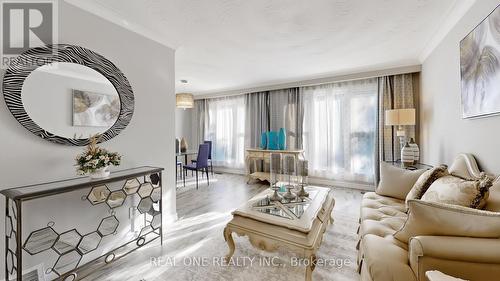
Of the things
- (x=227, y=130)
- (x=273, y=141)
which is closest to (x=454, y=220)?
(x=273, y=141)

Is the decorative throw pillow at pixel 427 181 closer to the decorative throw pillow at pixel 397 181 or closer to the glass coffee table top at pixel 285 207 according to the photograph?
the decorative throw pillow at pixel 397 181

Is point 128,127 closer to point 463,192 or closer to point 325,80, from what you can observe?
point 463,192

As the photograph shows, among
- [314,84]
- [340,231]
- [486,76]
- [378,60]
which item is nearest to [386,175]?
[340,231]

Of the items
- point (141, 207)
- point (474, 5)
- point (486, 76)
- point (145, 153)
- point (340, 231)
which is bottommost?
point (340, 231)

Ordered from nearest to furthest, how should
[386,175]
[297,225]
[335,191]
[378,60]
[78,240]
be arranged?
[297,225]
[78,240]
[386,175]
[378,60]
[335,191]

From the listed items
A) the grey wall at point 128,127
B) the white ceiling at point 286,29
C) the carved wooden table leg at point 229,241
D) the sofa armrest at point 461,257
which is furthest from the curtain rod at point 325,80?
the carved wooden table leg at point 229,241

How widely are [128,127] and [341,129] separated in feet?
12.7

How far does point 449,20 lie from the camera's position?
210cm

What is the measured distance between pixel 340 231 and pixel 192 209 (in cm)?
210

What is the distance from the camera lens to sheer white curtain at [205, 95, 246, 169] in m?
5.60

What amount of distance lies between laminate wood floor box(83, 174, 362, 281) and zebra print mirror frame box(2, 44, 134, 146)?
1207 millimetres

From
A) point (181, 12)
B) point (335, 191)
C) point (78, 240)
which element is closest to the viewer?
point (78, 240)

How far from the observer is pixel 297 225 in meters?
1.50

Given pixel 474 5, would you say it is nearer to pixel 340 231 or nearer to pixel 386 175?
pixel 386 175
